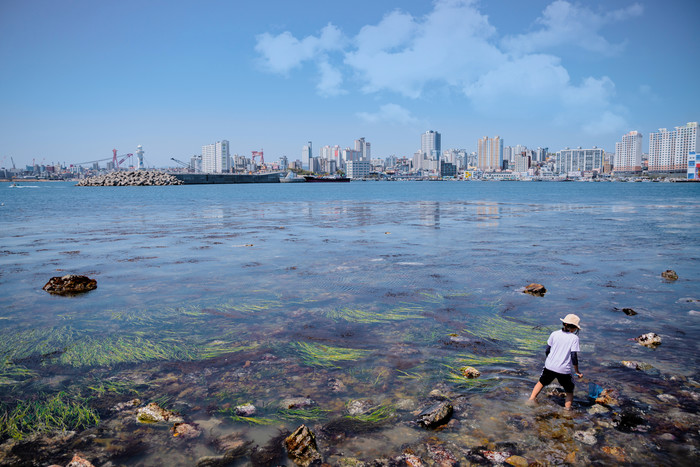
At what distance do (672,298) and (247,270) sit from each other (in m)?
12.3

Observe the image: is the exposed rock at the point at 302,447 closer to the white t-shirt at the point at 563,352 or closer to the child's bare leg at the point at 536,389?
the child's bare leg at the point at 536,389

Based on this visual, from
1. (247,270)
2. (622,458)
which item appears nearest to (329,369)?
(622,458)

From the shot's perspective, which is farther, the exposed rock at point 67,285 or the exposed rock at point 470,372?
the exposed rock at point 67,285

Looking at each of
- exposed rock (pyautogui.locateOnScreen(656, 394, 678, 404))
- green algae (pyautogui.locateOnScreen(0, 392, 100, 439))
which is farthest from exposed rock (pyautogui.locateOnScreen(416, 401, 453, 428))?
green algae (pyautogui.locateOnScreen(0, 392, 100, 439))

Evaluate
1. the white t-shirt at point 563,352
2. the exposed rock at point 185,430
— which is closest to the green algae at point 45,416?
the exposed rock at point 185,430

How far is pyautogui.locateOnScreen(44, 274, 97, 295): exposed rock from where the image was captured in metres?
11.9

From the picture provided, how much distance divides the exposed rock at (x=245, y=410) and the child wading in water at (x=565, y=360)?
3937 millimetres

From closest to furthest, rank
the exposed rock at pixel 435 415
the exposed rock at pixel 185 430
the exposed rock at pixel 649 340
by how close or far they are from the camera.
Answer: the exposed rock at pixel 185 430 < the exposed rock at pixel 435 415 < the exposed rock at pixel 649 340

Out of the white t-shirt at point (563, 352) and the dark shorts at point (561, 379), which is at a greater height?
the white t-shirt at point (563, 352)

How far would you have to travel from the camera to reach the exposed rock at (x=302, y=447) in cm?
489

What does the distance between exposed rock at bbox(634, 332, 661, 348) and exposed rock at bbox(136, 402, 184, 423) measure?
8026 mm

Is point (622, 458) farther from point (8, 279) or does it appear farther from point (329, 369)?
point (8, 279)

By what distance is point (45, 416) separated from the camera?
5.87 m

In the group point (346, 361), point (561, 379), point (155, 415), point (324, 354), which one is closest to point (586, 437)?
point (561, 379)
